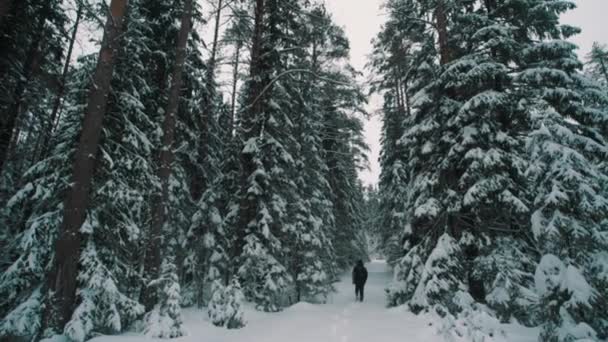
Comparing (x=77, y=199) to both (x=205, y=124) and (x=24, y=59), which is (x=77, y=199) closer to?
(x=24, y=59)

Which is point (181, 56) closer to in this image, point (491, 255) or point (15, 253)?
point (15, 253)

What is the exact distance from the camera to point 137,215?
8.45 metres

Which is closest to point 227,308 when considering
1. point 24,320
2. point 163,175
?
point 163,175

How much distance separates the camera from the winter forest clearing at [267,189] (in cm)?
598

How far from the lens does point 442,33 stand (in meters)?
10.5

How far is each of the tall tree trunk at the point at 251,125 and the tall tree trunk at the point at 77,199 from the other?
4.84 m

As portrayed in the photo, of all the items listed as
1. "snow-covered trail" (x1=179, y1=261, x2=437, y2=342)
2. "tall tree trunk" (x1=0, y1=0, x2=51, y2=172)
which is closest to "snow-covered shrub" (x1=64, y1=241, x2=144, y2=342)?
"snow-covered trail" (x1=179, y1=261, x2=437, y2=342)

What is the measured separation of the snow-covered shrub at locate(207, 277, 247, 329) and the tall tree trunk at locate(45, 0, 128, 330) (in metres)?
2.94

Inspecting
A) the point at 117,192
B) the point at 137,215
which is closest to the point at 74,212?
the point at 117,192

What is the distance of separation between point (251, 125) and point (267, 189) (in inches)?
101

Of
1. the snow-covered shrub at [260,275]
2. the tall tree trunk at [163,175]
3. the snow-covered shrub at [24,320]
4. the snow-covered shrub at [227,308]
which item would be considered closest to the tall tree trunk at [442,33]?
the tall tree trunk at [163,175]

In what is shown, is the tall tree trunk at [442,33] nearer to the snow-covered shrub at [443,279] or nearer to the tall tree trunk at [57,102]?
the snow-covered shrub at [443,279]

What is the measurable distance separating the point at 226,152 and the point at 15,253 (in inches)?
315

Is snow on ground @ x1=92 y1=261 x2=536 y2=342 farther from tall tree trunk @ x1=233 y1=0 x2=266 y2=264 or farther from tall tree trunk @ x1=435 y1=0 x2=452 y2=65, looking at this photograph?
tall tree trunk @ x1=435 y1=0 x2=452 y2=65
